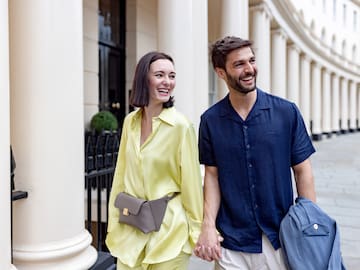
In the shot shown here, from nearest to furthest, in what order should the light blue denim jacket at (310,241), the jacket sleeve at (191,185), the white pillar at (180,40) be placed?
the light blue denim jacket at (310,241) < the jacket sleeve at (191,185) < the white pillar at (180,40)

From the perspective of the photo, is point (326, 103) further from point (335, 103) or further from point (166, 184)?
point (166, 184)

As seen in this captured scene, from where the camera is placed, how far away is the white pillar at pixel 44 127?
Answer: 2957 mm

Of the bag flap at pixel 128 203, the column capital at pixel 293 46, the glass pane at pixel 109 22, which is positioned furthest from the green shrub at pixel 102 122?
the column capital at pixel 293 46

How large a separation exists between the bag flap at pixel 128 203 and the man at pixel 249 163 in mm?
390

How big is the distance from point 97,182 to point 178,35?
8.77 ft

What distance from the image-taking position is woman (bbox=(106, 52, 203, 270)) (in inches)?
86.8

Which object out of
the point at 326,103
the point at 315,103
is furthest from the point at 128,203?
the point at 326,103

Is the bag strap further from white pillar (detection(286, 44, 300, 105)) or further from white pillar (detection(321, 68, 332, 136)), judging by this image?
white pillar (detection(321, 68, 332, 136))

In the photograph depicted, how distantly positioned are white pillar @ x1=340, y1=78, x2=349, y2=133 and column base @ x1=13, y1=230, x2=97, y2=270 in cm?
3688

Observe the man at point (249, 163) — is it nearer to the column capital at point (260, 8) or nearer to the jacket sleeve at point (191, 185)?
the jacket sleeve at point (191, 185)

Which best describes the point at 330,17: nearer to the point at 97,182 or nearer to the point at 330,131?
the point at 330,131

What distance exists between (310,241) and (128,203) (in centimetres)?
99

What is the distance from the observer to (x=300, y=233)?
182 centimetres
